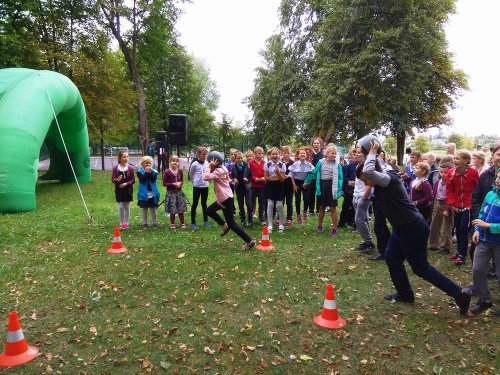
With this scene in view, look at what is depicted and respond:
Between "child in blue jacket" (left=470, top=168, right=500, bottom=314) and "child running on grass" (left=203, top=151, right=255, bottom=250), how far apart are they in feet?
12.2

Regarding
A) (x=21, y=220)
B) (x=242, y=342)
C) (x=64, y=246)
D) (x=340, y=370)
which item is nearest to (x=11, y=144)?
(x=21, y=220)

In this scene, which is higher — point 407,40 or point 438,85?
point 407,40

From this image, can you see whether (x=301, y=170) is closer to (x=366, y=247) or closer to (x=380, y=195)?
(x=366, y=247)

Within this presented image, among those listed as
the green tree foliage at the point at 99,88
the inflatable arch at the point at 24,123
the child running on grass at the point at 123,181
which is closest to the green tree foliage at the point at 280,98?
the green tree foliage at the point at 99,88

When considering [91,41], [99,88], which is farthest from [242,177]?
[91,41]

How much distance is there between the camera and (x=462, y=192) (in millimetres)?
5801

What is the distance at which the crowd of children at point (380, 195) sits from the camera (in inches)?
163

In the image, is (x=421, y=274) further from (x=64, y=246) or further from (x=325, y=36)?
(x=325, y=36)

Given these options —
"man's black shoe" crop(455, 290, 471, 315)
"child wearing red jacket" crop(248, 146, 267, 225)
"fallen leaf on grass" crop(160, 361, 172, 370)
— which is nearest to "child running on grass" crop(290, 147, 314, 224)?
"child wearing red jacket" crop(248, 146, 267, 225)

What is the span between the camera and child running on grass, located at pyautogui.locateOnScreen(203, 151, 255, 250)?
21.6 feet

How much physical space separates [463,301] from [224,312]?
2849mm

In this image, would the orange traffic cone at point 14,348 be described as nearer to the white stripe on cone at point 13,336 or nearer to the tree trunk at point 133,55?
the white stripe on cone at point 13,336

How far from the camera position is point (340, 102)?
2005cm

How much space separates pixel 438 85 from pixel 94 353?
2467 cm
